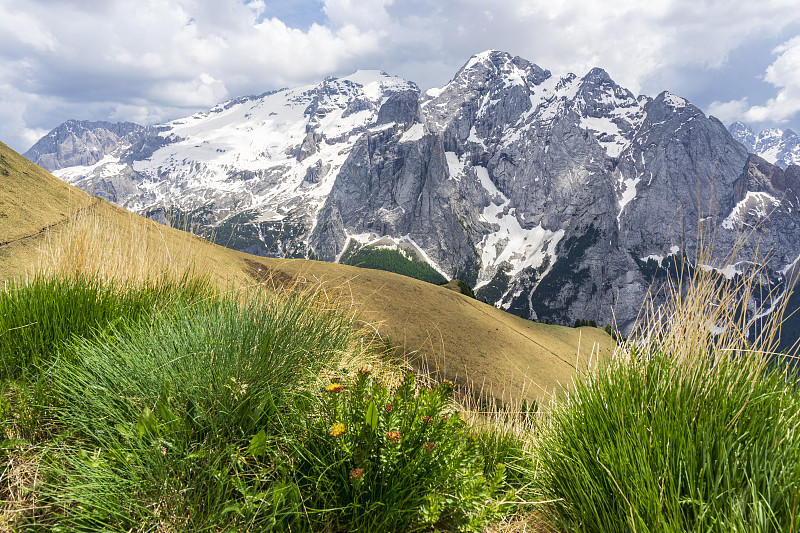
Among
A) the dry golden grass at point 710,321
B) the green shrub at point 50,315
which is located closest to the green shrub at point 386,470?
the dry golden grass at point 710,321

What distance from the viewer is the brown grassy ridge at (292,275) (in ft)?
17.1

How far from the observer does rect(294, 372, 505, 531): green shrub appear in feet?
7.34

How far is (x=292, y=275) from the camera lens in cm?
1366

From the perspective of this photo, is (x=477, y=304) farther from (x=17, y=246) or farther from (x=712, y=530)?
(x=712, y=530)

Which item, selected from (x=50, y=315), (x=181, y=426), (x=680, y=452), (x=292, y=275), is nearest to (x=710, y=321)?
(x=680, y=452)

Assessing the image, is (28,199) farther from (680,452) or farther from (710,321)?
(710,321)

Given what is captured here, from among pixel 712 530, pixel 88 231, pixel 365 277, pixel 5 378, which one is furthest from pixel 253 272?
pixel 712 530

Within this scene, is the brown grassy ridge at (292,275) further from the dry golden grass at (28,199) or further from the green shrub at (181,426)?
the green shrub at (181,426)

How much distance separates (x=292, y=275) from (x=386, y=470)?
39.4 ft

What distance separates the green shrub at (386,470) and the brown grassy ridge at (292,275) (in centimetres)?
169

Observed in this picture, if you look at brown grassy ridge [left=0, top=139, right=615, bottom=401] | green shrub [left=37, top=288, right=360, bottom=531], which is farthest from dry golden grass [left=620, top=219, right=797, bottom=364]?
green shrub [left=37, top=288, right=360, bottom=531]

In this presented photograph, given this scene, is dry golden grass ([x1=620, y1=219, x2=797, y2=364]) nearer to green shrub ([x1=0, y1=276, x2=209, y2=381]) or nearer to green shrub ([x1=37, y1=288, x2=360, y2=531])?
green shrub ([x1=37, y1=288, x2=360, y2=531])

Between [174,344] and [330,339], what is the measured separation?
1323mm

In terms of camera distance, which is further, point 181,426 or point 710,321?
point 710,321
